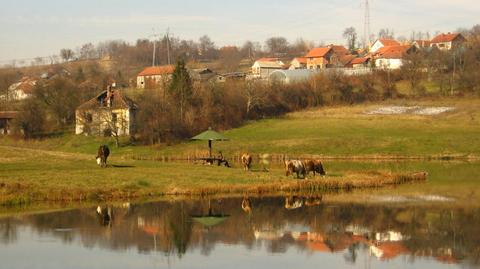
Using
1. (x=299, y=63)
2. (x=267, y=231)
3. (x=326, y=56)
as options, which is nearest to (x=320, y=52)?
(x=326, y=56)

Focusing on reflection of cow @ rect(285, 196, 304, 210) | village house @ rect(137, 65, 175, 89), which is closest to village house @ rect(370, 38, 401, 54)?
village house @ rect(137, 65, 175, 89)

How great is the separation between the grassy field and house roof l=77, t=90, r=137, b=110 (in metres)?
4.53

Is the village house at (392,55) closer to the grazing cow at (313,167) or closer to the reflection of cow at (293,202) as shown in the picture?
the grazing cow at (313,167)

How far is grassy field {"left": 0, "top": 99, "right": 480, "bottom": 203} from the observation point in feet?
122

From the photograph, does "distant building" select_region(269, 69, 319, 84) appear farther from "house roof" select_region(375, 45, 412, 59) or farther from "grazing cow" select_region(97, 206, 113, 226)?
"grazing cow" select_region(97, 206, 113, 226)

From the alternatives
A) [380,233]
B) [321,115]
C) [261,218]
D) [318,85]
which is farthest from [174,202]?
[318,85]

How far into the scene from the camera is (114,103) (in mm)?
84812

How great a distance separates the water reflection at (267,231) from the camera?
24844 millimetres

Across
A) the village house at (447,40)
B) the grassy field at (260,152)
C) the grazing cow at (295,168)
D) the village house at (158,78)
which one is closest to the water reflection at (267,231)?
the grassy field at (260,152)

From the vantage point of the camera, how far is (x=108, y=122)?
7962 centimetres

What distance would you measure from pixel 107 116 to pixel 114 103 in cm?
383

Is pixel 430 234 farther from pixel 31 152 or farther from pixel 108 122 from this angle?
pixel 108 122

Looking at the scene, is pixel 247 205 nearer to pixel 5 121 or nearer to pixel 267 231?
pixel 267 231

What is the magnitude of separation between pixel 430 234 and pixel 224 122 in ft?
188
